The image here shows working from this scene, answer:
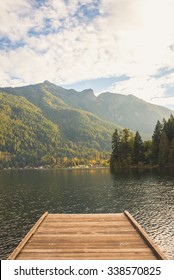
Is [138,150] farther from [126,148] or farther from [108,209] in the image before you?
[108,209]

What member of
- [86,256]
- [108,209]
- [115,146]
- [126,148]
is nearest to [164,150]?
[126,148]

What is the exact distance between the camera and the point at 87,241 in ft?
51.9

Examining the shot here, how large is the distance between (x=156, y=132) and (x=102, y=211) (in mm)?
85909

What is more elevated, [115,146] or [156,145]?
[115,146]

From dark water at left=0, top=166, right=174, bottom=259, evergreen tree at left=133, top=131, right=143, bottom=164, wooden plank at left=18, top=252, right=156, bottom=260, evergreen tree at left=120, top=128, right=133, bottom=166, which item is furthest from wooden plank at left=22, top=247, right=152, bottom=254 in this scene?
evergreen tree at left=120, top=128, right=133, bottom=166

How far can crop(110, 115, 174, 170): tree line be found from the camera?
113 metres

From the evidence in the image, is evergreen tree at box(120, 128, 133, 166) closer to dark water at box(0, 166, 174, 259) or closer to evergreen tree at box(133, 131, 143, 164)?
evergreen tree at box(133, 131, 143, 164)

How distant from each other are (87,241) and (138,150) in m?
116

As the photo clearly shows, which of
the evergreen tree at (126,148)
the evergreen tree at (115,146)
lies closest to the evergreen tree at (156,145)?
the evergreen tree at (126,148)

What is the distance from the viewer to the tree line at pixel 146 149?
370 feet

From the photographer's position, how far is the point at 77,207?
4678cm

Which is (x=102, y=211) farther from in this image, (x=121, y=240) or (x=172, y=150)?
(x=172, y=150)

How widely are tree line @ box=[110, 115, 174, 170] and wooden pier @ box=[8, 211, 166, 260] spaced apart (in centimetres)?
9593

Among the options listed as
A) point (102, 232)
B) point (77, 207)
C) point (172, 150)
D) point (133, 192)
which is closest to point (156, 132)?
point (172, 150)
